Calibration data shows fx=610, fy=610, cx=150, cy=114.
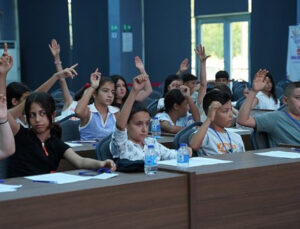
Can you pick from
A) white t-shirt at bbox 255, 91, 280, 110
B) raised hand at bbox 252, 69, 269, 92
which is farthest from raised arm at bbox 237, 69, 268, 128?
white t-shirt at bbox 255, 91, 280, 110

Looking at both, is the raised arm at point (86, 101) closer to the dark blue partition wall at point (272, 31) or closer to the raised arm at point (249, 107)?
the raised arm at point (249, 107)

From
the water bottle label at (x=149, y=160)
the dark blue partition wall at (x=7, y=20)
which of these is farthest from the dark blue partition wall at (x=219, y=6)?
the water bottle label at (x=149, y=160)

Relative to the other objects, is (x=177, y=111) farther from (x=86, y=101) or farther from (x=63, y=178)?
(x=63, y=178)

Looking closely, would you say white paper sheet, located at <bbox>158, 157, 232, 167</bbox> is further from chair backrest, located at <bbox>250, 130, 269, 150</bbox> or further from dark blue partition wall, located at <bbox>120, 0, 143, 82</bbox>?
dark blue partition wall, located at <bbox>120, 0, 143, 82</bbox>

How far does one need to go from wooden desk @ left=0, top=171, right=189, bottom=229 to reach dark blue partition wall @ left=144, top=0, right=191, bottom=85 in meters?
13.0

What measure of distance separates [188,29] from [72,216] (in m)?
13.5

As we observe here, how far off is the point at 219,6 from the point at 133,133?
11.5 metres

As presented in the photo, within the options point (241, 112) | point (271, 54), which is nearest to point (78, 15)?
point (271, 54)

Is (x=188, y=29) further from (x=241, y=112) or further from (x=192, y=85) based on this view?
(x=241, y=112)

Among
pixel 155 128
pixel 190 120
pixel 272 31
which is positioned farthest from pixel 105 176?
pixel 272 31

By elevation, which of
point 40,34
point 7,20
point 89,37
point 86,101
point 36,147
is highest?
point 7,20

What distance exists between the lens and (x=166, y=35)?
54.3ft

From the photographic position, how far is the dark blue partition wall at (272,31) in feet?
46.2

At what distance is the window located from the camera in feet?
49.6
